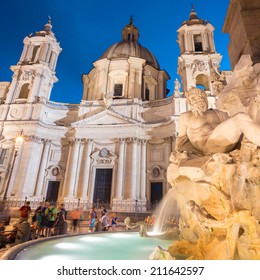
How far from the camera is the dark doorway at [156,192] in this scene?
1866cm

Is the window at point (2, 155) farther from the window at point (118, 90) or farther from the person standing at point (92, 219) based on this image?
the person standing at point (92, 219)

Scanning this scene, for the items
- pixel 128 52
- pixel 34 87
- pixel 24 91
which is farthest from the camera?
pixel 128 52

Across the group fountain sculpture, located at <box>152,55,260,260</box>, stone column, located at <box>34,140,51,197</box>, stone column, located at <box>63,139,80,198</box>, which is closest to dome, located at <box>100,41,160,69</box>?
stone column, located at <box>63,139,80,198</box>

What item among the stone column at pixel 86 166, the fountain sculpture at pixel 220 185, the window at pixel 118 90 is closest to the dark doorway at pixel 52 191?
the stone column at pixel 86 166

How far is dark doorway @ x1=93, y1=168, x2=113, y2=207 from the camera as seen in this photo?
19.2m

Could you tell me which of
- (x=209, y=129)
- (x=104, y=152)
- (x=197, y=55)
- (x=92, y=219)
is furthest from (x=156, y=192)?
(x=209, y=129)

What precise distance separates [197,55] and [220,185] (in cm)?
2279

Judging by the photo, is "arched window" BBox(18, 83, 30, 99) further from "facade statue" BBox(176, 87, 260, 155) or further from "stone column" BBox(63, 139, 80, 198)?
"facade statue" BBox(176, 87, 260, 155)

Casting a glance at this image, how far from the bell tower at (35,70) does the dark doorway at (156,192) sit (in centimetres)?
1526

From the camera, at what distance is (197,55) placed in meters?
22.1

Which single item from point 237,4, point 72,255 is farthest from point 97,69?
point 72,255

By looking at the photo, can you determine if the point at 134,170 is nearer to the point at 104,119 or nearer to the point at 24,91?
the point at 104,119
